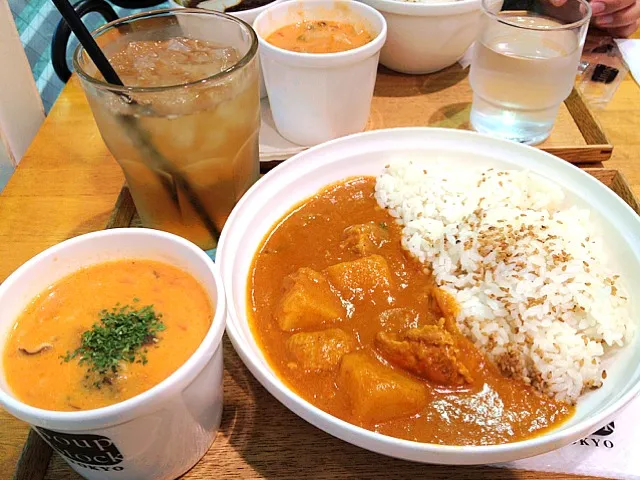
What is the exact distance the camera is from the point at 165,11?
1.77m

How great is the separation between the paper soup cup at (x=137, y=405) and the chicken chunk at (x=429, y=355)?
46 centimetres

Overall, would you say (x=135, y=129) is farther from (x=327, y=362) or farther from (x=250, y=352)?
(x=327, y=362)

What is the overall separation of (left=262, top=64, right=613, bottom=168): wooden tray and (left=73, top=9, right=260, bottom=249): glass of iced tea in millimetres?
413

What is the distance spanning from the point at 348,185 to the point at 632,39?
6.61ft

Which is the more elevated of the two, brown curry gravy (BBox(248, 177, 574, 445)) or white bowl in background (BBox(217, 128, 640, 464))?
white bowl in background (BBox(217, 128, 640, 464))

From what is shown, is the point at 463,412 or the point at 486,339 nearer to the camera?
the point at 463,412

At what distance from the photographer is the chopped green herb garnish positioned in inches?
40.8

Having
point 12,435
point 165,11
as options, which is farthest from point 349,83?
point 12,435

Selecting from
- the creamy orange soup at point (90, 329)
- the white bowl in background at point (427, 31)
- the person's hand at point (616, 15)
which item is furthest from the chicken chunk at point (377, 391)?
the person's hand at point (616, 15)

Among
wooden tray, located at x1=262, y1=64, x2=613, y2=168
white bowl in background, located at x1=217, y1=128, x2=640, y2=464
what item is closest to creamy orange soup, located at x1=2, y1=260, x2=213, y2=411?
white bowl in background, located at x1=217, y1=128, x2=640, y2=464

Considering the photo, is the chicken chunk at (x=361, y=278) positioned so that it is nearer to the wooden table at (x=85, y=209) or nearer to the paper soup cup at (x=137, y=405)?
the wooden table at (x=85, y=209)

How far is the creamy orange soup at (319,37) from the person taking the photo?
204cm

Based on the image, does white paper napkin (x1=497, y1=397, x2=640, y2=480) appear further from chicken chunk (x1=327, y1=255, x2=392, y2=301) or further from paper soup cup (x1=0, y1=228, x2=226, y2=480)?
paper soup cup (x1=0, y1=228, x2=226, y2=480)

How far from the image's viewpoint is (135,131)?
5.01ft
